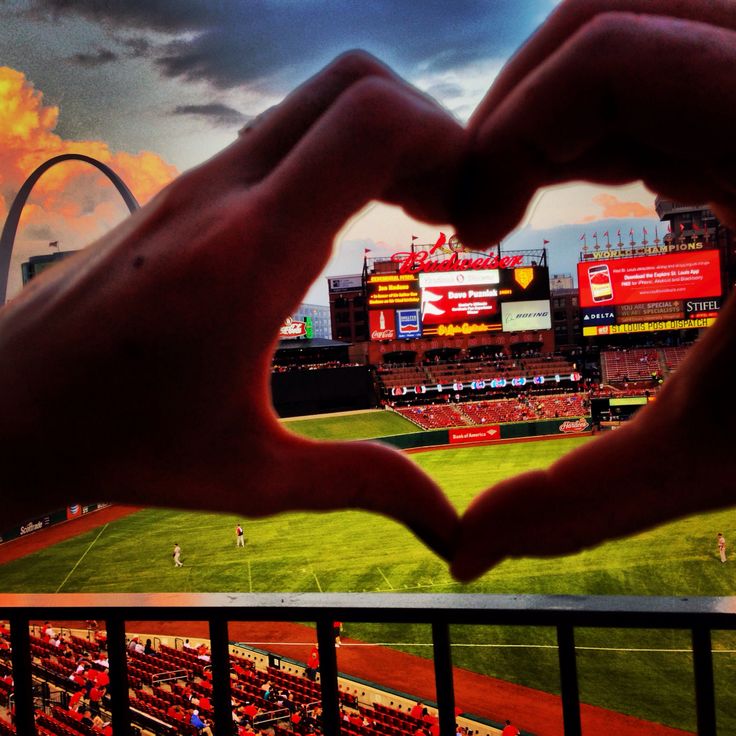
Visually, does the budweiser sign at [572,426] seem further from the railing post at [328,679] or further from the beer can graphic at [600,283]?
the railing post at [328,679]

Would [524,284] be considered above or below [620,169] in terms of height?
above

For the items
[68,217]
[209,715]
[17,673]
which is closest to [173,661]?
[209,715]

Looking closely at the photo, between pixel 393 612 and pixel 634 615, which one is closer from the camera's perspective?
pixel 634 615

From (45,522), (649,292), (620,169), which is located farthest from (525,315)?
(620,169)

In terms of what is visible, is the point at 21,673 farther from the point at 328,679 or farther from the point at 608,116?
the point at 608,116

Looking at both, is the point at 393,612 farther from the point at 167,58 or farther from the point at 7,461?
the point at 167,58

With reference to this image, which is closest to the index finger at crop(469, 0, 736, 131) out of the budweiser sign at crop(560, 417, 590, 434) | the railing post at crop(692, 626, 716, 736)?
the railing post at crop(692, 626, 716, 736)

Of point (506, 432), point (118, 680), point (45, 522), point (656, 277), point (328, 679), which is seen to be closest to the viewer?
point (328, 679)
